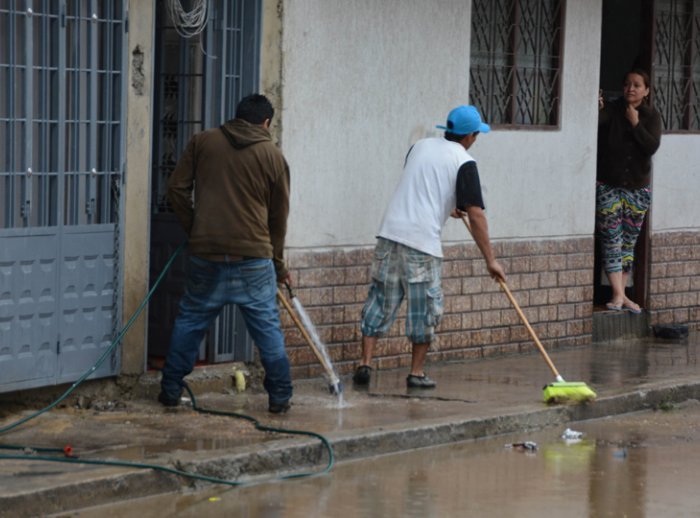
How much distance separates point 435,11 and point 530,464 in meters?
4.10

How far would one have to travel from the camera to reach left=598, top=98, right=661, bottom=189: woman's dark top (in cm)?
1382

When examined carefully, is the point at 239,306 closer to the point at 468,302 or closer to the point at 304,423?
the point at 304,423

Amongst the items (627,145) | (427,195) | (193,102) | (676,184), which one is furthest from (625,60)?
(193,102)

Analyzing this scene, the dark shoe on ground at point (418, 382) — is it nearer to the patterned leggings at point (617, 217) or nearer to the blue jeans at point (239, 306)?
the blue jeans at point (239, 306)

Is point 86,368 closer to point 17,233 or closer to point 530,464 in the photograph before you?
point 17,233

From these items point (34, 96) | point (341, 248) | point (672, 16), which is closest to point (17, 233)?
point (34, 96)

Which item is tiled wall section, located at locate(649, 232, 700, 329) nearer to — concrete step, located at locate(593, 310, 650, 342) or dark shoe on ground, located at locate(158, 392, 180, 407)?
concrete step, located at locate(593, 310, 650, 342)

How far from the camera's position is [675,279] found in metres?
14.7

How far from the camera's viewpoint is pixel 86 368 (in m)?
9.53

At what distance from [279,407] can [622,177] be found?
5388 millimetres

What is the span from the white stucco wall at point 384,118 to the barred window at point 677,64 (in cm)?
131

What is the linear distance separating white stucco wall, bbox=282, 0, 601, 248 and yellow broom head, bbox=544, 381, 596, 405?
6.06ft

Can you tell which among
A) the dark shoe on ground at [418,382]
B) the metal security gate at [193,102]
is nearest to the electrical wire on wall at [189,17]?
the metal security gate at [193,102]

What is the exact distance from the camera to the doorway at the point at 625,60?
1438 centimetres
